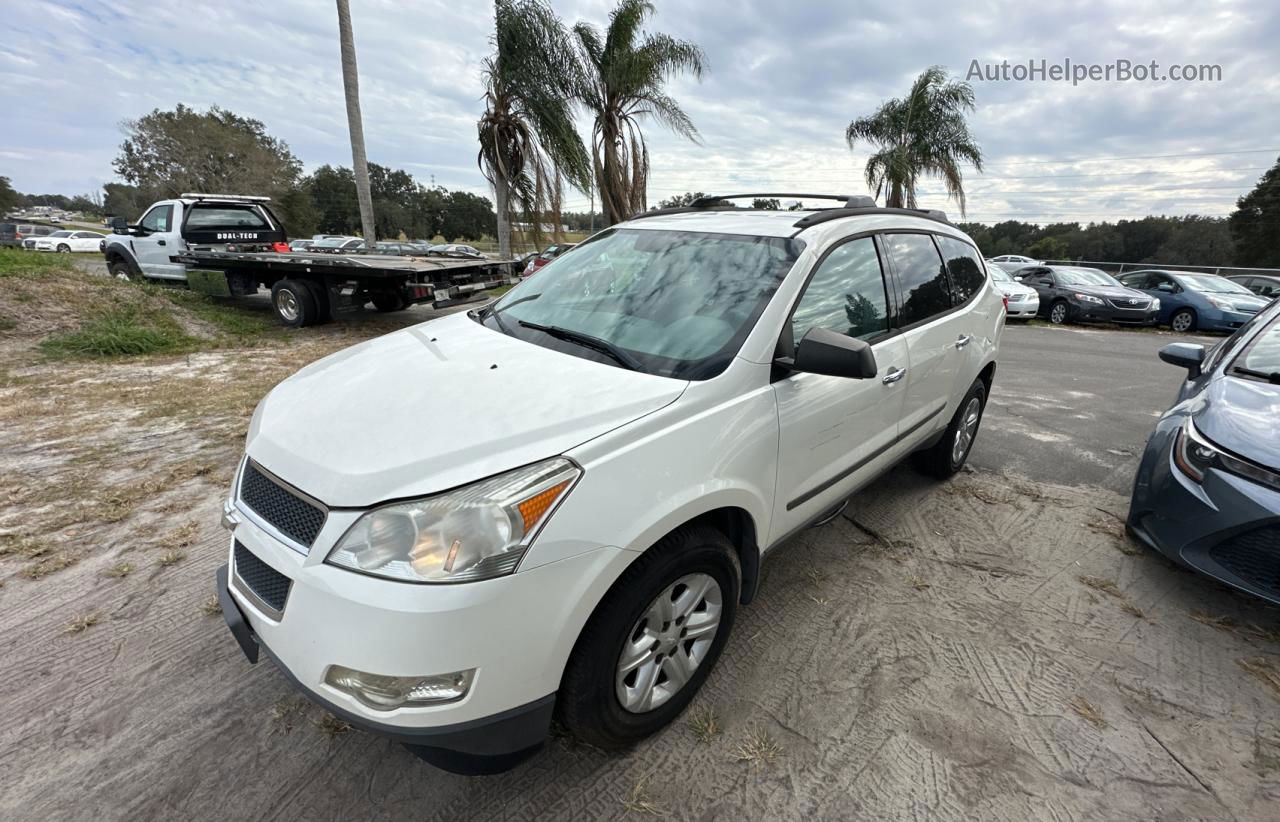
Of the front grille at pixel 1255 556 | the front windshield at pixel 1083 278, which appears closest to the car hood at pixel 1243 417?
the front grille at pixel 1255 556

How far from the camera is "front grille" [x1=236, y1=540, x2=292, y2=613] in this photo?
61.7 inches

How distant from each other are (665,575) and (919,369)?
1.95 meters

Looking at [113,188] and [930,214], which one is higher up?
[113,188]

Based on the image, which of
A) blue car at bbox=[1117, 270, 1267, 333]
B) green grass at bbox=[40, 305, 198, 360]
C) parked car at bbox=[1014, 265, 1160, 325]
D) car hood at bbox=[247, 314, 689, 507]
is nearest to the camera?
car hood at bbox=[247, 314, 689, 507]

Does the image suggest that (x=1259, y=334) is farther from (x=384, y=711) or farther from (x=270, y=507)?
(x=270, y=507)

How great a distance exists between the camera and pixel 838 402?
2383 mm

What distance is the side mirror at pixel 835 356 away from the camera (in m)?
1.89

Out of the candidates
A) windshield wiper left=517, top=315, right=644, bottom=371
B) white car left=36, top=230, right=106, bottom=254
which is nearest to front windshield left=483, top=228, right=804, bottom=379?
windshield wiper left=517, top=315, right=644, bottom=371

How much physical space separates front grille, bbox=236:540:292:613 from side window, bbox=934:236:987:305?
3.57 metres

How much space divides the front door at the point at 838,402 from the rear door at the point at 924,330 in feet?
0.47

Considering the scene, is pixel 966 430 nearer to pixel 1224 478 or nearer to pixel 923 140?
pixel 1224 478

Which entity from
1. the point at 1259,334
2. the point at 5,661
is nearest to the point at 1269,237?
the point at 1259,334

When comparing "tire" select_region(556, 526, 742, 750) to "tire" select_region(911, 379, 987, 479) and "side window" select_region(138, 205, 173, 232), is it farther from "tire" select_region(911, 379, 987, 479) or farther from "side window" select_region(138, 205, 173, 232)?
"side window" select_region(138, 205, 173, 232)

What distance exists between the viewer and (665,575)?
174 cm
